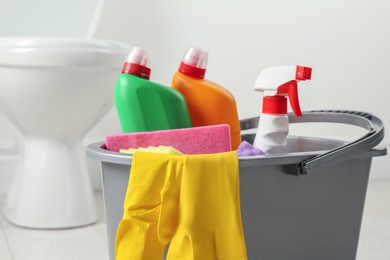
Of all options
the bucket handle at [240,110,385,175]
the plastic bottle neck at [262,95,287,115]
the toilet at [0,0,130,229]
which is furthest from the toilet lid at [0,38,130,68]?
the bucket handle at [240,110,385,175]

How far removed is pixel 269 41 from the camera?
6.36ft

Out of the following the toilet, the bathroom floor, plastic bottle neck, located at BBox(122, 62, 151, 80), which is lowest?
the bathroom floor

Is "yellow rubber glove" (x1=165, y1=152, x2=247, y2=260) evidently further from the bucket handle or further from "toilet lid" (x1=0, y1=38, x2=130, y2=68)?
"toilet lid" (x1=0, y1=38, x2=130, y2=68)

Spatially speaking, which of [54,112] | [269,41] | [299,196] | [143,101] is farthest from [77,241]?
[269,41]

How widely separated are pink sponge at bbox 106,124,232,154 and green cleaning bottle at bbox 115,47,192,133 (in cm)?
6

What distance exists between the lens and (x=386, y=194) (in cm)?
181

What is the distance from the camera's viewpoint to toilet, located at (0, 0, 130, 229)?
134 centimetres

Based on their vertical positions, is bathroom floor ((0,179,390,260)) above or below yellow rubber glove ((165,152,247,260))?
below

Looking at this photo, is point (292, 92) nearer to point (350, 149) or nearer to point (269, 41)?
point (350, 149)

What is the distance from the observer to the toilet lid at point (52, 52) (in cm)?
133

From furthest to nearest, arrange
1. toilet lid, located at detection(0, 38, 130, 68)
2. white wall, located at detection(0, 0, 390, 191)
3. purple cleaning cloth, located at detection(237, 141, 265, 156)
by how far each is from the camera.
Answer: white wall, located at detection(0, 0, 390, 191) < toilet lid, located at detection(0, 38, 130, 68) < purple cleaning cloth, located at detection(237, 141, 265, 156)

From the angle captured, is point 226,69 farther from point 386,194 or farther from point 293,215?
point 293,215

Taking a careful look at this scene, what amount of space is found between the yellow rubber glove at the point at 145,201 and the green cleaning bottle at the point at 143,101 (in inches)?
6.6

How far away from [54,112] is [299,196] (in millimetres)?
693
